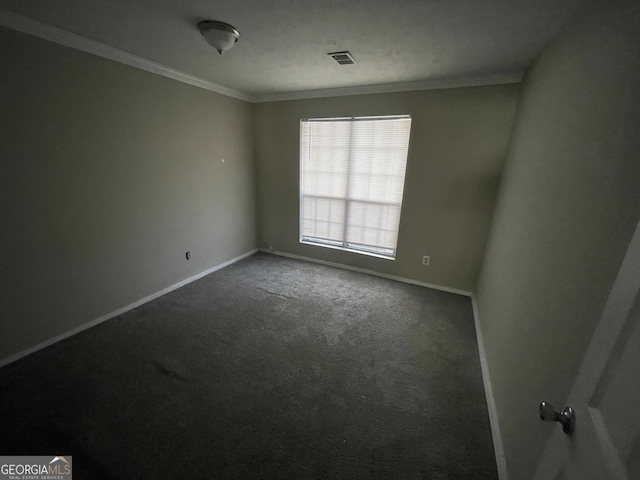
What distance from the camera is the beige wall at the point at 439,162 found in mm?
2674

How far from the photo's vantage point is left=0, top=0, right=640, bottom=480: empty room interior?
941mm

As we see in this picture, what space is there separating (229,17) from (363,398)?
2664 mm

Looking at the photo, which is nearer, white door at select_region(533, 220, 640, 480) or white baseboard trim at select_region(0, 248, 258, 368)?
white door at select_region(533, 220, 640, 480)

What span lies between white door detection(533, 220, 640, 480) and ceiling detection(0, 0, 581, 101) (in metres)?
1.68

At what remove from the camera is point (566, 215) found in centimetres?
108

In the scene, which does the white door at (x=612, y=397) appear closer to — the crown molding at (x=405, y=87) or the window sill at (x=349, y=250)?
the crown molding at (x=405, y=87)

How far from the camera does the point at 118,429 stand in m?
1.46

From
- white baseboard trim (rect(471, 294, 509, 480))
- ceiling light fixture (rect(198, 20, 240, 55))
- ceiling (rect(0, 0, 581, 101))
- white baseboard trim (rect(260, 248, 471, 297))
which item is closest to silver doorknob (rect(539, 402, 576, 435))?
white baseboard trim (rect(471, 294, 509, 480))

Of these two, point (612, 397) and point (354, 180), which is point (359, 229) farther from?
point (612, 397)

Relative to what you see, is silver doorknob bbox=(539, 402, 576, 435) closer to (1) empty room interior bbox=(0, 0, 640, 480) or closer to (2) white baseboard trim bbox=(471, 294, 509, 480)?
(1) empty room interior bbox=(0, 0, 640, 480)

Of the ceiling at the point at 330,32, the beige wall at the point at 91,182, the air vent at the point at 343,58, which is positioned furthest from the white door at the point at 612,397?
the beige wall at the point at 91,182

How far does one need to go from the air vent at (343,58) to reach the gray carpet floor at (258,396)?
2.41 metres

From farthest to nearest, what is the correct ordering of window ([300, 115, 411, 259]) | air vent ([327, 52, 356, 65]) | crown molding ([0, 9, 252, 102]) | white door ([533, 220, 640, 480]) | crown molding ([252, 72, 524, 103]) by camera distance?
window ([300, 115, 411, 259]), crown molding ([252, 72, 524, 103]), air vent ([327, 52, 356, 65]), crown molding ([0, 9, 252, 102]), white door ([533, 220, 640, 480])

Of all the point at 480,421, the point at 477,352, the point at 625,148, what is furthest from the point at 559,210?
the point at 477,352
